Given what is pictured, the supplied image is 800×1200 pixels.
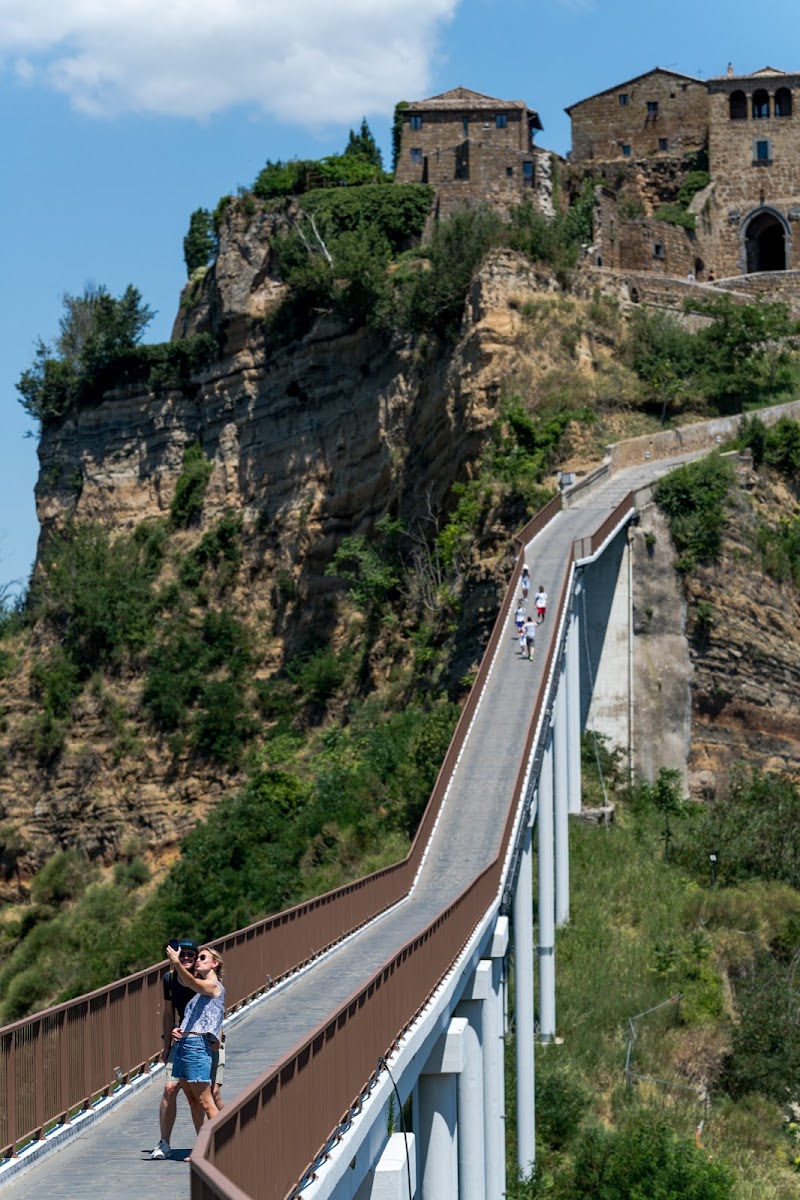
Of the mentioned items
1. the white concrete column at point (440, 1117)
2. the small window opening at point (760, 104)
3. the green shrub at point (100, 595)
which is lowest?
the white concrete column at point (440, 1117)

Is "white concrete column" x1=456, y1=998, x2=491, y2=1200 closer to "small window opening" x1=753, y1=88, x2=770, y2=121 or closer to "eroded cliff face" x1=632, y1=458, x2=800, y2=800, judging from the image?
"eroded cliff face" x1=632, y1=458, x2=800, y2=800

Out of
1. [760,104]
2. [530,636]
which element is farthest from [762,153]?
[530,636]

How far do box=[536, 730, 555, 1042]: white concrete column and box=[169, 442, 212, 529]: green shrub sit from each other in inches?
1234

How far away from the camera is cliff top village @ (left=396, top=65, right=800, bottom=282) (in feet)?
202

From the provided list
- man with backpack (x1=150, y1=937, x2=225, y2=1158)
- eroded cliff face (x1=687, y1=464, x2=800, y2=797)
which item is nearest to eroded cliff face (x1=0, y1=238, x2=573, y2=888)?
eroded cliff face (x1=687, y1=464, x2=800, y2=797)

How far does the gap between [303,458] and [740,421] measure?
1528cm

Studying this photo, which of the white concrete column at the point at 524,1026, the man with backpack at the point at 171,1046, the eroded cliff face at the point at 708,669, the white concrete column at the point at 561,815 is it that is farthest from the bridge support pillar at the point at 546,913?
the man with backpack at the point at 171,1046

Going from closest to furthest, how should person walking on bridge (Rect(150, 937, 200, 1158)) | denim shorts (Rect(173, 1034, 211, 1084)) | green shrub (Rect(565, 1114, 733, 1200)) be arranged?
person walking on bridge (Rect(150, 937, 200, 1158)) < denim shorts (Rect(173, 1034, 211, 1084)) < green shrub (Rect(565, 1114, 733, 1200))

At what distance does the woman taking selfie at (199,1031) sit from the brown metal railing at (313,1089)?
0.81 m

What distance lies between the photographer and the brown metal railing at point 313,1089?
9172mm

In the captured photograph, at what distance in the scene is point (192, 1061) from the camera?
40.9 ft

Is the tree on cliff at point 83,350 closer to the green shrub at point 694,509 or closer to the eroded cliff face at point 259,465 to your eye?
the eroded cliff face at point 259,465

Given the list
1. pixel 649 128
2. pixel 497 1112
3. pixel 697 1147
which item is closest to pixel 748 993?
pixel 697 1147

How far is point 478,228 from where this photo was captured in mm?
52156
